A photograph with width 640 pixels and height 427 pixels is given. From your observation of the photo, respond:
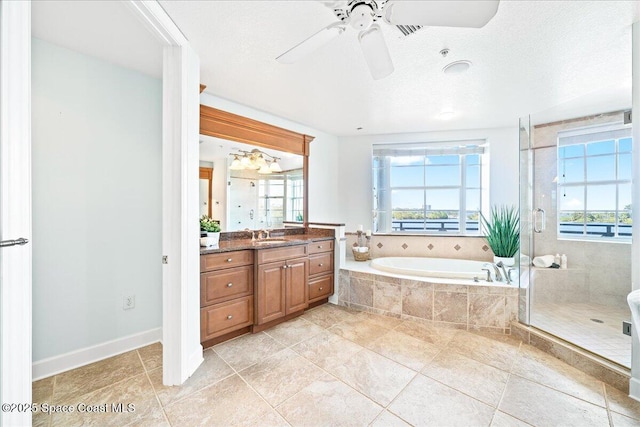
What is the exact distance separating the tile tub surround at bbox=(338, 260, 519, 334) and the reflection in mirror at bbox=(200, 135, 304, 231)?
1.29 m

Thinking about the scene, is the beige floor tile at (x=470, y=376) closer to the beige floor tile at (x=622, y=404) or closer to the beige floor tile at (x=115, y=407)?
the beige floor tile at (x=622, y=404)

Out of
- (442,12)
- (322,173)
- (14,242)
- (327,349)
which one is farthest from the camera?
(322,173)

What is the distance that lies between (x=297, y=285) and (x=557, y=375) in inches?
84.8

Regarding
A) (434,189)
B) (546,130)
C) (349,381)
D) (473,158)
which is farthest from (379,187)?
(349,381)

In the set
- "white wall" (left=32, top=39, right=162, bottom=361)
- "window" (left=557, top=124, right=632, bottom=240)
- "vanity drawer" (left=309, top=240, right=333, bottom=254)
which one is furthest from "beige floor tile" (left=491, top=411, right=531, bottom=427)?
"white wall" (left=32, top=39, right=162, bottom=361)

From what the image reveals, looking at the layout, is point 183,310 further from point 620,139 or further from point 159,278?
point 620,139

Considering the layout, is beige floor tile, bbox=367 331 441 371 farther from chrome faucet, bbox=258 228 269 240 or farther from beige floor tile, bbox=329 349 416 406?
chrome faucet, bbox=258 228 269 240

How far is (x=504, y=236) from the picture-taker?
3271mm

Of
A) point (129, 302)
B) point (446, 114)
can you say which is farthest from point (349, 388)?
point (446, 114)

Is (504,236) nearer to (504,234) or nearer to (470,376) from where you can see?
(504,234)

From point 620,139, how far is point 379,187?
2.53m

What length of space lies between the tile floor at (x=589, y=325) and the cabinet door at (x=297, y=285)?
2.14 meters

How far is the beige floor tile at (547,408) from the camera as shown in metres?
1.42

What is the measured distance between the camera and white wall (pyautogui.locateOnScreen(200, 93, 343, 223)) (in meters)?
3.60
